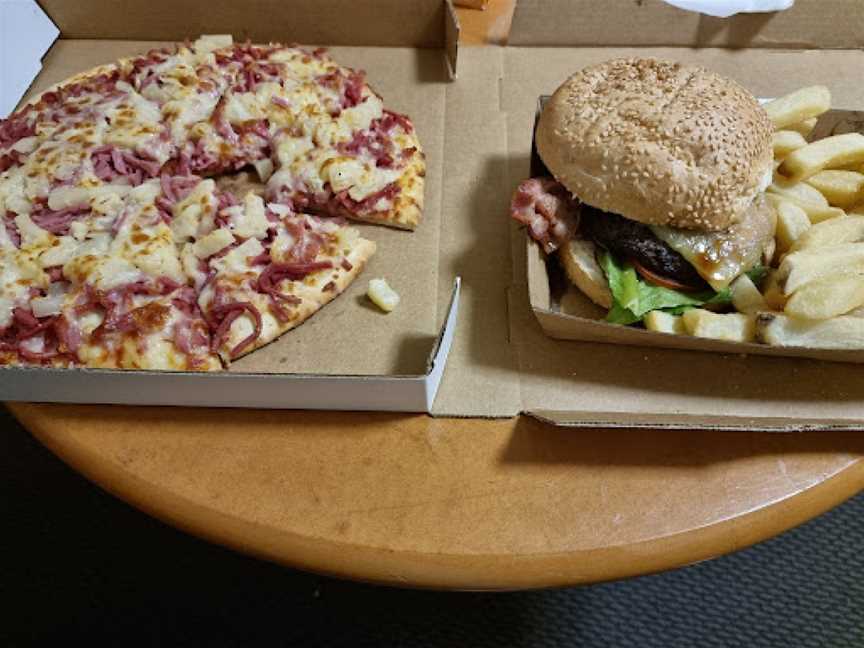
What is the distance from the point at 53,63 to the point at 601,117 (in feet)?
7.89

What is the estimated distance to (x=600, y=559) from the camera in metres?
1.67

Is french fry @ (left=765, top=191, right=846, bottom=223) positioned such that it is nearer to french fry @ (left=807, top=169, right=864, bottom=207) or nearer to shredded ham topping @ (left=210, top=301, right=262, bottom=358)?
french fry @ (left=807, top=169, right=864, bottom=207)

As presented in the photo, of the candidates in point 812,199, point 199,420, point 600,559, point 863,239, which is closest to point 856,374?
point 863,239

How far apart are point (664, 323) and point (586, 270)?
29 cm

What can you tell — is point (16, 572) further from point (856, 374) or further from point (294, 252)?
point (856, 374)

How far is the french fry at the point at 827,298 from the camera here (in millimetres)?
1826

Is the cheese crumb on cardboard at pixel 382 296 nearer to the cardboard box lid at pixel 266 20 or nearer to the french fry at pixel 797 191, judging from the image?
the french fry at pixel 797 191

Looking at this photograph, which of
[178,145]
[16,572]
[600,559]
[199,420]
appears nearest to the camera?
[600,559]

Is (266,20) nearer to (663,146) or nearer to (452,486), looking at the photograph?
(663,146)

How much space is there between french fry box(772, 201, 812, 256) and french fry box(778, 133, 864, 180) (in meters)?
0.11

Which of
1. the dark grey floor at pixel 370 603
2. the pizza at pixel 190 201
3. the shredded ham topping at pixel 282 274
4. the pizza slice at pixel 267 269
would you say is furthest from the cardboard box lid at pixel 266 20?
the dark grey floor at pixel 370 603

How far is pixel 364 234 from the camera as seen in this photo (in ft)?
8.32

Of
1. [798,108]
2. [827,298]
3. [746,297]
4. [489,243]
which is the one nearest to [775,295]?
[746,297]

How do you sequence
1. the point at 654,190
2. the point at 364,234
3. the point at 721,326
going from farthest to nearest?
the point at 364,234, the point at 654,190, the point at 721,326
